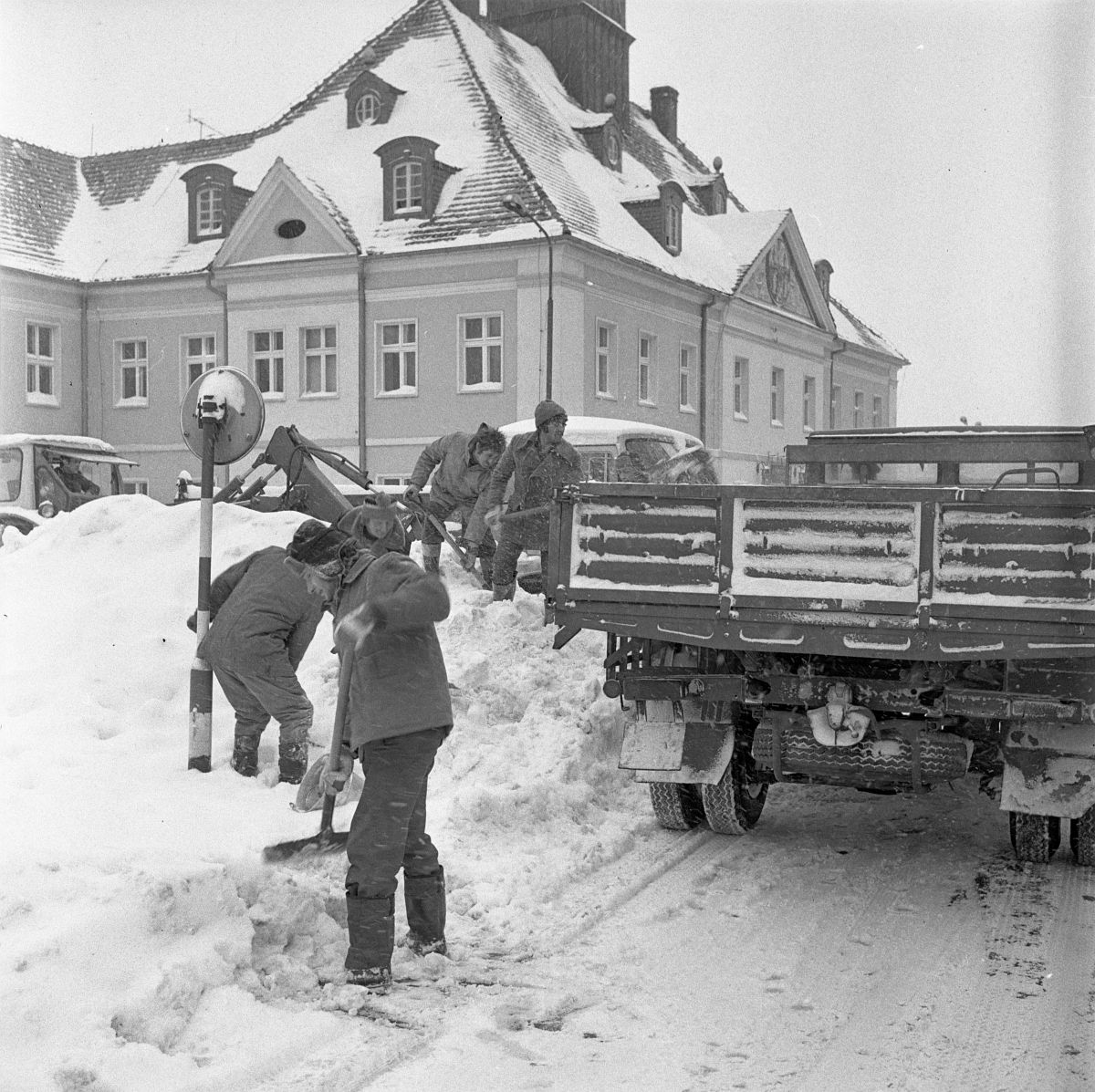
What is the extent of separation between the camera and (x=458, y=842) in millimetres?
6207

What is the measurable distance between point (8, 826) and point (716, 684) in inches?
121

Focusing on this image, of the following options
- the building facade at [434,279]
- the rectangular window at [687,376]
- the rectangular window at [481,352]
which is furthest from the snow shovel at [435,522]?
the rectangular window at [687,376]

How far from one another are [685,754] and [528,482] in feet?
10.7

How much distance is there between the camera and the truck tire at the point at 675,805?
6836 mm

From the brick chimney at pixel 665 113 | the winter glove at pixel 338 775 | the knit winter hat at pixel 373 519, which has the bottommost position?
the winter glove at pixel 338 775

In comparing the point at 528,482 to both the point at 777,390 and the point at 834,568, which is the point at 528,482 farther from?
the point at 777,390

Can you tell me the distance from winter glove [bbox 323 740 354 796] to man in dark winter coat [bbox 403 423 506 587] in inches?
185

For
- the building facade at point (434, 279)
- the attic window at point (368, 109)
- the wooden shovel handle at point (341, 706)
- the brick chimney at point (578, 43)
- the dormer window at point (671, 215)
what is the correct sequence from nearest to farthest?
the wooden shovel handle at point (341, 706)
the brick chimney at point (578, 43)
the building facade at point (434, 279)
the dormer window at point (671, 215)
the attic window at point (368, 109)

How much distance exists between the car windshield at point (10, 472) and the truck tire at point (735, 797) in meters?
13.5

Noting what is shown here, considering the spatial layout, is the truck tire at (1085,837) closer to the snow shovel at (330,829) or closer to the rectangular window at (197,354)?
the snow shovel at (330,829)

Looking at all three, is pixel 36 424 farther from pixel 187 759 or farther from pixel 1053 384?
pixel 1053 384

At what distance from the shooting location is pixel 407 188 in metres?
26.4

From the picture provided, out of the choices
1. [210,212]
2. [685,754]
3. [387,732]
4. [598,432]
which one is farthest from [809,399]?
[387,732]

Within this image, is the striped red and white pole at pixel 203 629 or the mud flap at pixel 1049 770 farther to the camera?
the striped red and white pole at pixel 203 629
